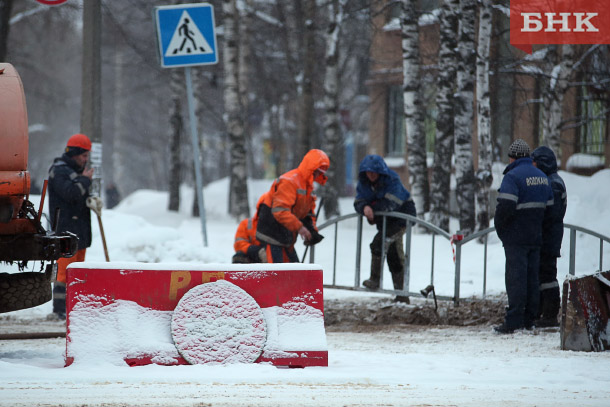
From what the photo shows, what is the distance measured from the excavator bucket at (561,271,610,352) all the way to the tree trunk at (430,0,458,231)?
850 centimetres

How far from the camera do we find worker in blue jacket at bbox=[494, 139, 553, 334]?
784cm

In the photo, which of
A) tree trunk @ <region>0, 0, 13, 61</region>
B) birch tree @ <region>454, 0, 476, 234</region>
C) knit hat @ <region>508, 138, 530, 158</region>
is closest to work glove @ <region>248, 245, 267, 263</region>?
knit hat @ <region>508, 138, 530, 158</region>

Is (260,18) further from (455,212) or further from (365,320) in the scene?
(365,320)

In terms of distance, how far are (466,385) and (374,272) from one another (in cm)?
438

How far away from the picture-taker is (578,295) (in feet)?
22.4

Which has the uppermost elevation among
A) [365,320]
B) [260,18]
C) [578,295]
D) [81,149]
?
[260,18]

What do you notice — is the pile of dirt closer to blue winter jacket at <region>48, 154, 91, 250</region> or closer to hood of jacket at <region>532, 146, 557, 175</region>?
hood of jacket at <region>532, 146, 557, 175</region>

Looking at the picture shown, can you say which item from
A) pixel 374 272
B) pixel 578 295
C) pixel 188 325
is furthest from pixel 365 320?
pixel 188 325

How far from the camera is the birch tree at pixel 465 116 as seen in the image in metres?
14.1

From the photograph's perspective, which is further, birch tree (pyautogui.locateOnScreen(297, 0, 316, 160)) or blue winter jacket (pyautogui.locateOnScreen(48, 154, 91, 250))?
birch tree (pyautogui.locateOnScreen(297, 0, 316, 160))

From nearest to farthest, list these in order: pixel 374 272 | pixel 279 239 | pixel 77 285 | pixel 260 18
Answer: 1. pixel 77 285
2. pixel 279 239
3. pixel 374 272
4. pixel 260 18

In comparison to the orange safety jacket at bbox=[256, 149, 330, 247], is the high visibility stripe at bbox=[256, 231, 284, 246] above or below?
below

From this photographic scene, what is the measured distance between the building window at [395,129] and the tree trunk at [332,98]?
4.15 metres

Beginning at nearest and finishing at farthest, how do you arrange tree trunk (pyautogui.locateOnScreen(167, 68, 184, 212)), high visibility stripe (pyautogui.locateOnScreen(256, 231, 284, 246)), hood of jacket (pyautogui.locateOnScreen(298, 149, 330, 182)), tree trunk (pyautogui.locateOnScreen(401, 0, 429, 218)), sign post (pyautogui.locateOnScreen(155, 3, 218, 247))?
hood of jacket (pyautogui.locateOnScreen(298, 149, 330, 182)) < high visibility stripe (pyautogui.locateOnScreen(256, 231, 284, 246)) < sign post (pyautogui.locateOnScreen(155, 3, 218, 247)) < tree trunk (pyautogui.locateOnScreen(401, 0, 429, 218)) < tree trunk (pyautogui.locateOnScreen(167, 68, 184, 212))
